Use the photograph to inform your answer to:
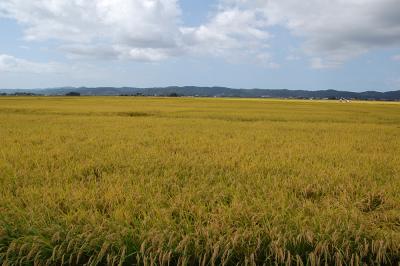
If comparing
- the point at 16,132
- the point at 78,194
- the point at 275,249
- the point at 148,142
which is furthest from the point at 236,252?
the point at 16,132

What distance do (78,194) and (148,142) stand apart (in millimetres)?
5710

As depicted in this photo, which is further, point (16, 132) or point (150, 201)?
point (16, 132)

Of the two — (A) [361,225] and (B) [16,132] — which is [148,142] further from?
(A) [361,225]

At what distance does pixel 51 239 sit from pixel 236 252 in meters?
1.64

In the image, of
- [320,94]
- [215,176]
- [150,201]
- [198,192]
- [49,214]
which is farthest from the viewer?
[320,94]

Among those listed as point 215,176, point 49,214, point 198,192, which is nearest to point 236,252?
point 198,192

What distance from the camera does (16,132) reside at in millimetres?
12445

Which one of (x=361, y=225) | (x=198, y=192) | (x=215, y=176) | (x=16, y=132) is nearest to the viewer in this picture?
(x=361, y=225)

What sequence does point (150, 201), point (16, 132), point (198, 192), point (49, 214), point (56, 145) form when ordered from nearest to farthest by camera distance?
point (49, 214)
point (150, 201)
point (198, 192)
point (56, 145)
point (16, 132)

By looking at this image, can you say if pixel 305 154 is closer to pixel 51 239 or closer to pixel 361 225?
pixel 361 225

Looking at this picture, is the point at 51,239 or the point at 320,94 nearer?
the point at 51,239

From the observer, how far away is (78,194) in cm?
444

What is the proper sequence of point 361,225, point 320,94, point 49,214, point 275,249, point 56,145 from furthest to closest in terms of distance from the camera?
point 320,94 < point 56,145 < point 49,214 < point 361,225 < point 275,249

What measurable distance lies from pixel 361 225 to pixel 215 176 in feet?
8.81
